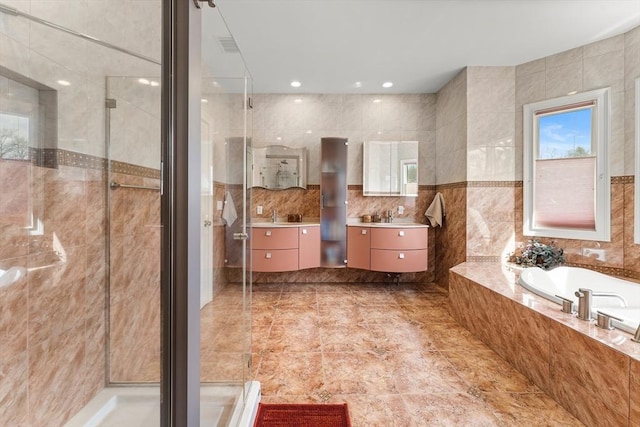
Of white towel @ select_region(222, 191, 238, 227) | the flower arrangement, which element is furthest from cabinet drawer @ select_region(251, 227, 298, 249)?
the flower arrangement

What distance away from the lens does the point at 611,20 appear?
8.80 ft

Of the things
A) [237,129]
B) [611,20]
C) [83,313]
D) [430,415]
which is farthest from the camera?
[611,20]

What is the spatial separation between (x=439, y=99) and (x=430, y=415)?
3980mm

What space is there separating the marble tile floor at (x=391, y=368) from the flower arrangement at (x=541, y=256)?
41.3 inches

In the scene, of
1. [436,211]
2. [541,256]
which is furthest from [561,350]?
[436,211]

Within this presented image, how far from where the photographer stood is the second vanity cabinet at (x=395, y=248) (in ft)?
12.7

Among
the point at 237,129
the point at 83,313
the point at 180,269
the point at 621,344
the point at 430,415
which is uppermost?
the point at 237,129

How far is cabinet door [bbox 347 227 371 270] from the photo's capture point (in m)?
3.98

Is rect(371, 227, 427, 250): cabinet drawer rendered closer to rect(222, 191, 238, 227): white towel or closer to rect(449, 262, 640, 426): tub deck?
rect(449, 262, 640, 426): tub deck

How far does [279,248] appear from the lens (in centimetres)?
380

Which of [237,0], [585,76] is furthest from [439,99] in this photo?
[237,0]

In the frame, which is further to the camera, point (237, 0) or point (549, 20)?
point (549, 20)

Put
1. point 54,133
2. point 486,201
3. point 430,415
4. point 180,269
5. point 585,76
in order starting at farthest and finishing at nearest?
point 486,201
point 585,76
point 430,415
point 54,133
point 180,269

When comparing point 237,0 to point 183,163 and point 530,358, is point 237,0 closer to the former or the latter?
point 183,163
